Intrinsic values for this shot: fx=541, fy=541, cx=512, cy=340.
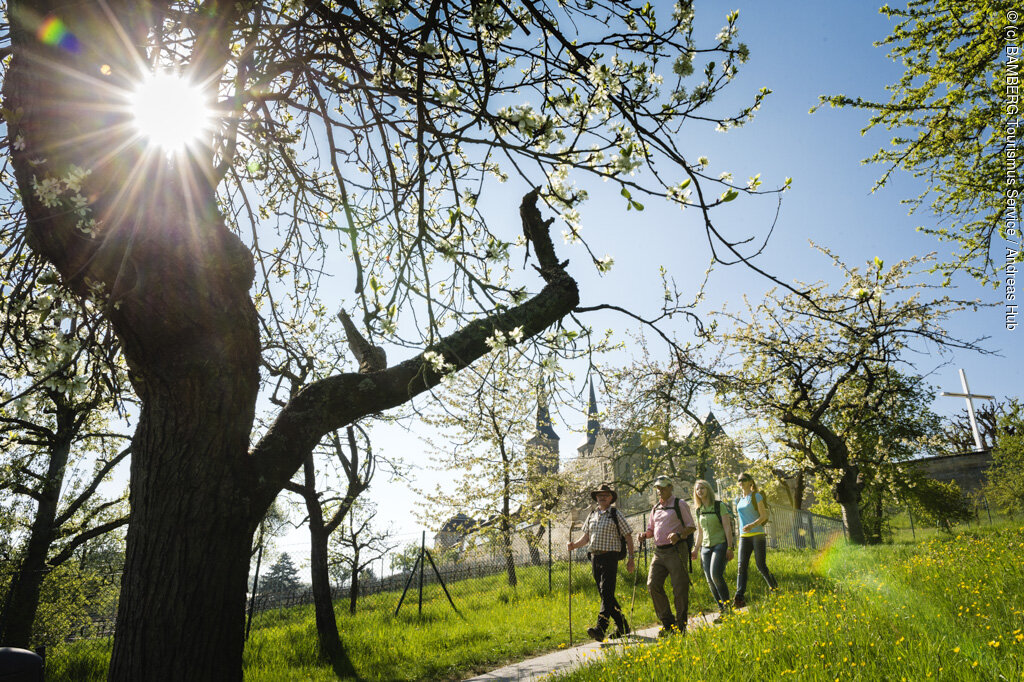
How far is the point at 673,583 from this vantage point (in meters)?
6.44

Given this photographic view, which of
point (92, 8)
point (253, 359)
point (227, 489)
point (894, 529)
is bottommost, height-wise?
point (894, 529)

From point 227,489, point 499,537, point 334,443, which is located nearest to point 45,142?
point 227,489

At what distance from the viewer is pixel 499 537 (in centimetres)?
1712

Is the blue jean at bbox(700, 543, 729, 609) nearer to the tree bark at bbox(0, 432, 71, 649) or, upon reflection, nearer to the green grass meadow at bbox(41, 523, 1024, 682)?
the green grass meadow at bbox(41, 523, 1024, 682)

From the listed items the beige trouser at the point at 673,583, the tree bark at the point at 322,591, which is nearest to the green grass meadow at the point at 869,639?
the beige trouser at the point at 673,583

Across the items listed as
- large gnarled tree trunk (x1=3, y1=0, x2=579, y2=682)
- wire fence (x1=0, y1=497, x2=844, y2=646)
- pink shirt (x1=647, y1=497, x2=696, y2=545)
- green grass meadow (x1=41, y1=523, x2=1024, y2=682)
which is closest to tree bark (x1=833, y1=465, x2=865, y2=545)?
green grass meadow (x1=41, y1=523, x2=1024, y2=682)

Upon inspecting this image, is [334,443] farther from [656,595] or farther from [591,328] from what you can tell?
[591,328]

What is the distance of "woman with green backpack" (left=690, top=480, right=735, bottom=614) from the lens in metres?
7.07

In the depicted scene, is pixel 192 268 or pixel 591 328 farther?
pixel 591 328

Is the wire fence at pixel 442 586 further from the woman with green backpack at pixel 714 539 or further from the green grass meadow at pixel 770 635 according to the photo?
the woman with green backpack at pixel 714 539

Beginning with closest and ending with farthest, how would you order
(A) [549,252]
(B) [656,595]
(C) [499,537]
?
1. (A) [549,252]
2. (B) [656,595]
3. (C) [499,537]

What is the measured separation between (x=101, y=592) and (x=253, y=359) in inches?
571

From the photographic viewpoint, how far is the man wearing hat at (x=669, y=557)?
20.5 feet

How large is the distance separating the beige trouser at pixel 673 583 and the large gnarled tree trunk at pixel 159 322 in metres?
4.82
